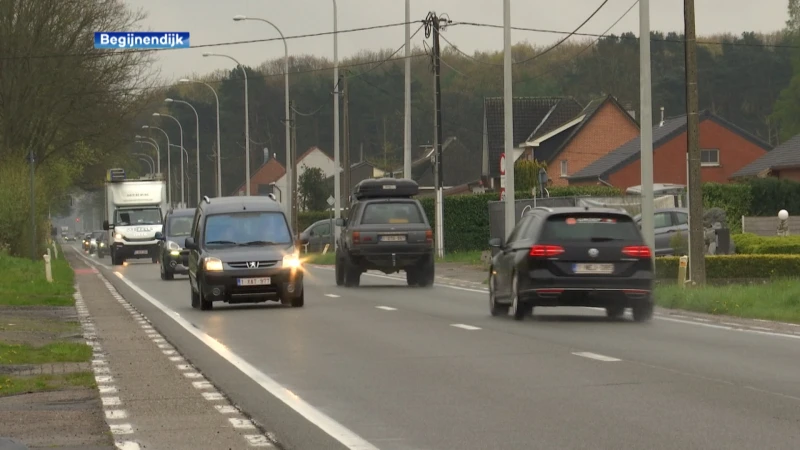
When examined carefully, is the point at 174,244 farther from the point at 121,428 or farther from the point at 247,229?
the point at 121,428

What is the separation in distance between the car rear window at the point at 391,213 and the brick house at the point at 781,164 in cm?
3427

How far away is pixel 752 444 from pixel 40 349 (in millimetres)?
10206

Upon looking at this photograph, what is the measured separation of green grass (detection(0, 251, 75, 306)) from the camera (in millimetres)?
29222

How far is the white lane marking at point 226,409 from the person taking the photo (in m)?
11.2

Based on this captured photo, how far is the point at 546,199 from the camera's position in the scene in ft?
160

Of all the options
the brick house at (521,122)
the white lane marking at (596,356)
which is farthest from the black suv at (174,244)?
the brick house at (521,122)

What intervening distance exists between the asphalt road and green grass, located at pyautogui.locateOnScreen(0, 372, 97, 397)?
1.19 metres

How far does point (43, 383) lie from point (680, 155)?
67.2m

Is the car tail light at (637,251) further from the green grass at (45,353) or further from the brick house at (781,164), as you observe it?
the brick house at (781,164)

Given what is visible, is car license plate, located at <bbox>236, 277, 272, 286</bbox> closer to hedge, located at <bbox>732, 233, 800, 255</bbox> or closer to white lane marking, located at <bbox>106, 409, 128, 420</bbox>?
hedge, located at <bbox>732, 233, 800, 255</bbox>

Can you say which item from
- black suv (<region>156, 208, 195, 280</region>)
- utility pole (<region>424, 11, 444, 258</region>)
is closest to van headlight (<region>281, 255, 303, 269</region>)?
black suv (<region>156, 208, 195, 280</region>)

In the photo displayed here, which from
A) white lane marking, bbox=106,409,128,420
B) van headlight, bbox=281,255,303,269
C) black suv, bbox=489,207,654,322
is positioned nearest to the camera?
white lane marking, bbox=106,409,128,420

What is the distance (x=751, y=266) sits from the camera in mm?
29750

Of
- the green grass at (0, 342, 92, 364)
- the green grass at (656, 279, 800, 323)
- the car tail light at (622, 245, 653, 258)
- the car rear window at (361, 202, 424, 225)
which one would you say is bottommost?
the green grass at (0, 342, 92, 364)
